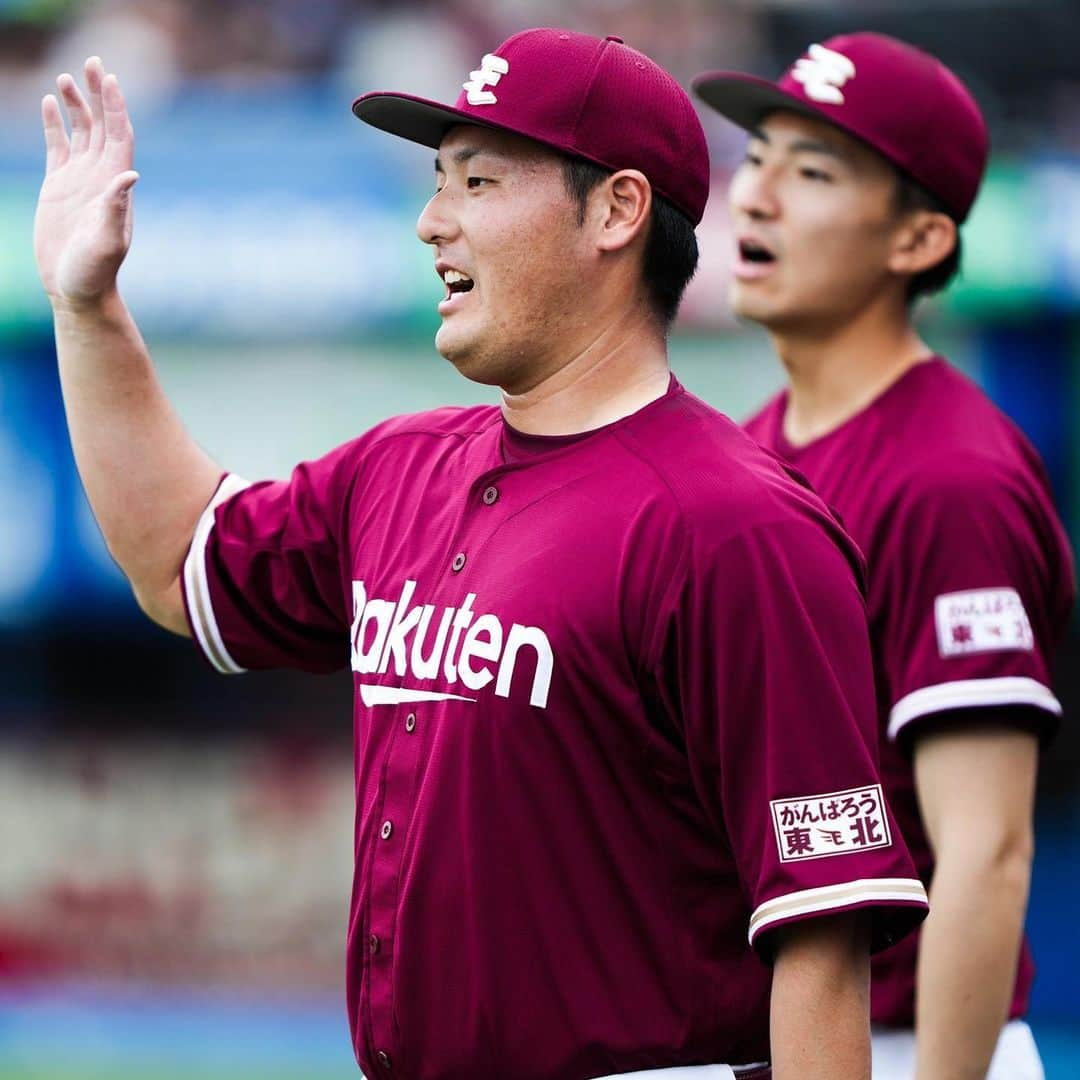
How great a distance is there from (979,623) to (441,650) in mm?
1107

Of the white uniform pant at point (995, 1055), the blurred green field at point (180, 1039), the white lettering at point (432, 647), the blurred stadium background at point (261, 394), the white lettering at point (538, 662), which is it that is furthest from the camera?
the blurred stadium background at point (261, 394)

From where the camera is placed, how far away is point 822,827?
2336 mm

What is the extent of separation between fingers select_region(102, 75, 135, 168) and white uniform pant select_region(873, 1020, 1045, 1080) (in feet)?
6.05

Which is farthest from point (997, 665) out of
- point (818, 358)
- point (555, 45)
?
point (555, 45)

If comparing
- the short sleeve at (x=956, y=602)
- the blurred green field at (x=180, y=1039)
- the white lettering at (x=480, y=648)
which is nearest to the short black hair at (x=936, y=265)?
the short sleeve at (x=956, y=602)

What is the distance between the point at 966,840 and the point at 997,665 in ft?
0.94

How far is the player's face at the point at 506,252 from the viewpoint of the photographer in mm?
2580

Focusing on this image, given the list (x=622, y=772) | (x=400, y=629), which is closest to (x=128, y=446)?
(x=400, y=629)

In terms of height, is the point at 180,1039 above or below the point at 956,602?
below

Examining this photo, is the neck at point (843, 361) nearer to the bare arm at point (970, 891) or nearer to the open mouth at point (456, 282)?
the bare arm at point (970, 891)

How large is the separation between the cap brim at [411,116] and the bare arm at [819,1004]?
3.47 ft

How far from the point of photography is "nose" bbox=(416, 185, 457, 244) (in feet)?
8.57

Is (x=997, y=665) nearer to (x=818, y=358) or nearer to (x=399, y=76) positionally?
(x=818, y=358)

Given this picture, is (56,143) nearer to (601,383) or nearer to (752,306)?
(601,383)
